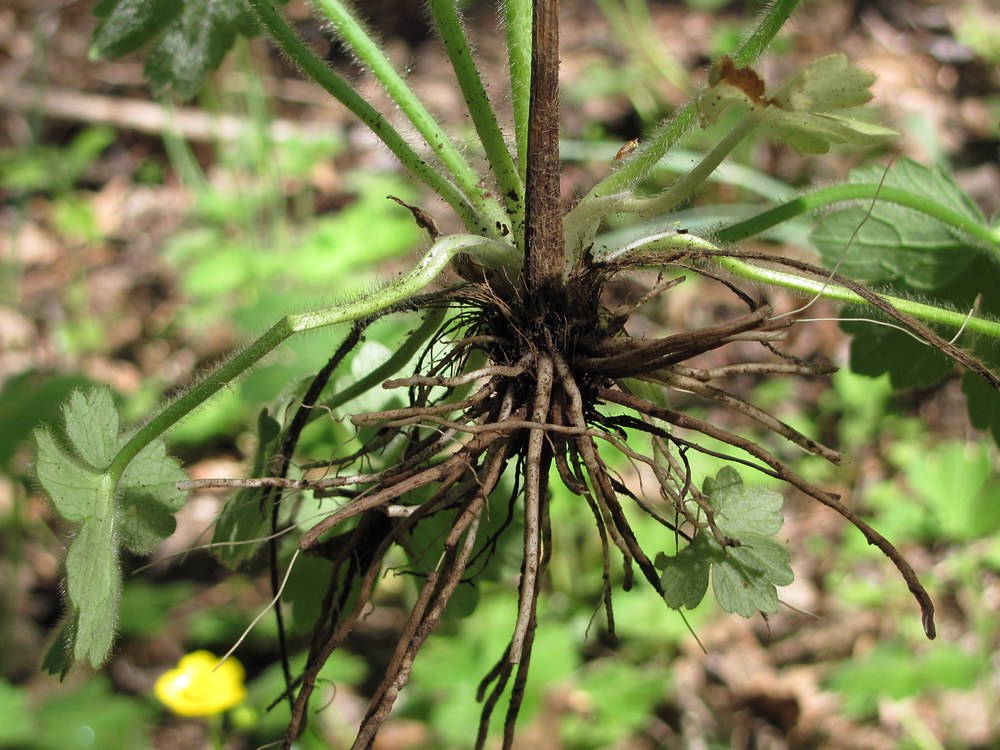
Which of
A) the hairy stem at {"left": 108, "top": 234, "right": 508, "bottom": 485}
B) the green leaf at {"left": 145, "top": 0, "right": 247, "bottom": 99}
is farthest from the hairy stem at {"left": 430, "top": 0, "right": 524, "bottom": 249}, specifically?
the green leaf at {"left": 145, "top": 0, "right": 247, "bottom": 99}

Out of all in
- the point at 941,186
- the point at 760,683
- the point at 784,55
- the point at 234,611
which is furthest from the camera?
the point at 784,55

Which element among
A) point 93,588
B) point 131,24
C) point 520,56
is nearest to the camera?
point 93,588

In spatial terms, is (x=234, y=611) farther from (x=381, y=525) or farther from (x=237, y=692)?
(x=381, y=525)

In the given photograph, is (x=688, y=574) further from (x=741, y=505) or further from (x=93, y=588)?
(x=93, y=588)

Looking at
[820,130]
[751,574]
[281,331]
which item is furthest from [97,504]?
[820,130]

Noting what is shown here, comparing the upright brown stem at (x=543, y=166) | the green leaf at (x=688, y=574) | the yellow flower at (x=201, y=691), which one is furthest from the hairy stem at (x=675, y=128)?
the yellow flower at (x=201, y=691)

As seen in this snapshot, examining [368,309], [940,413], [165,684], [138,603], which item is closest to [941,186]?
[368,309]
